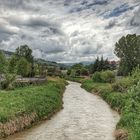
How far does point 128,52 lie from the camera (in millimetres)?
123250

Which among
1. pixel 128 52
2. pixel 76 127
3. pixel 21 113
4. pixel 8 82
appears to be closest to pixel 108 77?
pixel 128 52

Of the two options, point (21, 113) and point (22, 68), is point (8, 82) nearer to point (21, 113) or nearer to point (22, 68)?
point (21, 113)

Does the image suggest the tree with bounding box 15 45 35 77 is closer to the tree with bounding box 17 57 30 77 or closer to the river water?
the tree with bounding box 17 57 30 77

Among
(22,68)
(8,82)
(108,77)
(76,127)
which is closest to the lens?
(76,127)

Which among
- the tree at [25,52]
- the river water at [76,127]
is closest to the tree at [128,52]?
the tree at [25,52]

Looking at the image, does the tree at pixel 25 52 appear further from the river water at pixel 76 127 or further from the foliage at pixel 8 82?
the river water at pixel 76 127

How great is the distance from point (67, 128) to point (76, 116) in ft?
28.6

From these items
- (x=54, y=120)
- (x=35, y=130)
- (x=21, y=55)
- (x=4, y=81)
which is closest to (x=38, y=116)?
(x=54, y=120)

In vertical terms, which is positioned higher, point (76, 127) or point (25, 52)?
point (25, 52)

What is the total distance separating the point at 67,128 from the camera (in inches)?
1419

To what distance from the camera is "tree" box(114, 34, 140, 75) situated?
12250cm

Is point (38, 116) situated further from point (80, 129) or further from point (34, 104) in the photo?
point (80, 129)

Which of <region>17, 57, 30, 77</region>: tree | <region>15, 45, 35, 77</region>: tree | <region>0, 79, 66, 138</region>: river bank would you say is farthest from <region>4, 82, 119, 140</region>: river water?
<region>15, 45, 35, 77</region>: tree

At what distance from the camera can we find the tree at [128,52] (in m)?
122
